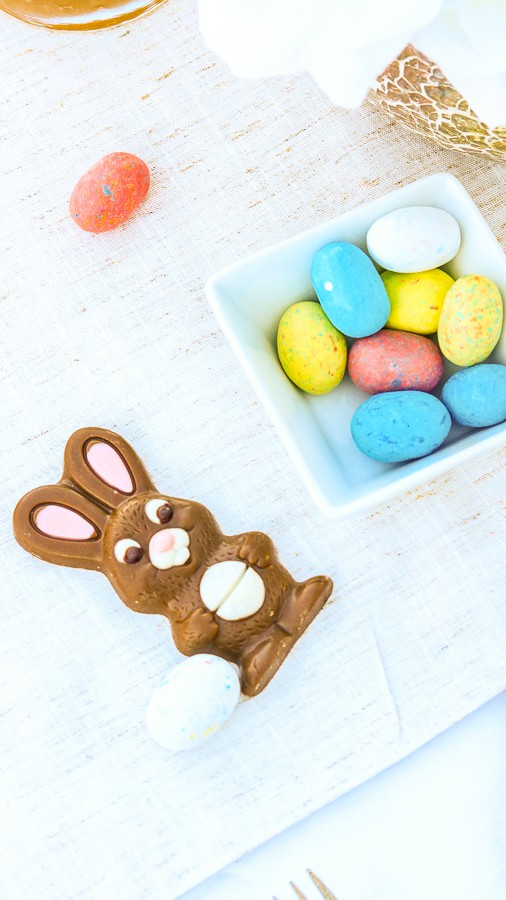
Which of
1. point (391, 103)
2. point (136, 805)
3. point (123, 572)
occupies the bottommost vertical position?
point (136, 805)

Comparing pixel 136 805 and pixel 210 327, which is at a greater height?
pixel 210 327

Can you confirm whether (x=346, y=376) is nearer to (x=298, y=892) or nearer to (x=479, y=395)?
(x=479, y=395)

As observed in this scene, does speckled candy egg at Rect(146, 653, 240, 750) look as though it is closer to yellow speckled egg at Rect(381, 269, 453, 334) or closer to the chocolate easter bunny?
the chocolate easter bunny

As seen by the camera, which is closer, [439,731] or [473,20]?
[473,20]

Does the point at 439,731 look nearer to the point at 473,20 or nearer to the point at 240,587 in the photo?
the point at 240,587

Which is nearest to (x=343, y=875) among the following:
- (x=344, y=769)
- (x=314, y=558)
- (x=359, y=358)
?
(x=344, y=769)

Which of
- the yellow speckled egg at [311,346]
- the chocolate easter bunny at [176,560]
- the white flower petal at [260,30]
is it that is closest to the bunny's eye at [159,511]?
the chocolate easter bunny at [176,560]

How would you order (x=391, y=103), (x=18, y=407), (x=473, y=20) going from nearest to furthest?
(x=473, y=20), (x=391, y=103), (x=18, y=407)
